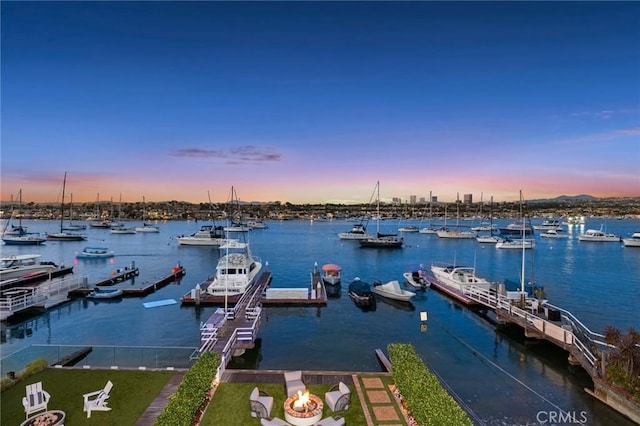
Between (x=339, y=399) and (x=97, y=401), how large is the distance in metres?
8.68

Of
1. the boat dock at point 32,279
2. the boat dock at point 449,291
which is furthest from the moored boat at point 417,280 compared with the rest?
the boat dock at point 32,279

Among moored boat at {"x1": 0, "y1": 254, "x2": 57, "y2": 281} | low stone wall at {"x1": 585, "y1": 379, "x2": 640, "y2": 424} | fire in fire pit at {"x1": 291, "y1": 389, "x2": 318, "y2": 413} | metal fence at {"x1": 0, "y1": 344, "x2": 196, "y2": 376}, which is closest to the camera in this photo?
fire in fire pit at {"x1": 291, "y1": 389, "x2": 318, "y2": 413}

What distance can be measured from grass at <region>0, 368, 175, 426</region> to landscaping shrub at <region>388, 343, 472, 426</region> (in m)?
9.46

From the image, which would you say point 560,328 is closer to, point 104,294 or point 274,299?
point 274,299

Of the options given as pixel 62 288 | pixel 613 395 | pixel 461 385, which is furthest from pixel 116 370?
pixel 62 288

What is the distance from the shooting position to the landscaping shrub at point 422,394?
10.9m

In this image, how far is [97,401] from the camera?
1377 cm

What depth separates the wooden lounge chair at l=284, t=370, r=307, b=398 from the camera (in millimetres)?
14484

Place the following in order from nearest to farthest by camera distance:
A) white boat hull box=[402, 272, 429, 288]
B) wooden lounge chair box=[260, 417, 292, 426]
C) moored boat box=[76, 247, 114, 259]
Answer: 1. wooden lounge chair box=[260, 417, 292, 426]
2. white boat hull box=[402, 272, 429, 288]
3. moored boat box=[76, 247, 114, 259]

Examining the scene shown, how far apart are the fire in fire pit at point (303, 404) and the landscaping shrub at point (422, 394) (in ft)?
10.9

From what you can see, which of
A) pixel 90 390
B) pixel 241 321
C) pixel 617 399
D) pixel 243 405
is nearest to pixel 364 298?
pixel 241 321

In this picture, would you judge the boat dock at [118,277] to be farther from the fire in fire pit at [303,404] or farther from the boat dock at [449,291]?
the fire in fire pit at [303,404]

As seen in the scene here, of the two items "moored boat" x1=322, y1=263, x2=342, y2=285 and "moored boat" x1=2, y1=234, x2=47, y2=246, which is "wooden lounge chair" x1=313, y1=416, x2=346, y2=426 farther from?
"moored boat" x1=2, y1=234, x2=47, y2=246

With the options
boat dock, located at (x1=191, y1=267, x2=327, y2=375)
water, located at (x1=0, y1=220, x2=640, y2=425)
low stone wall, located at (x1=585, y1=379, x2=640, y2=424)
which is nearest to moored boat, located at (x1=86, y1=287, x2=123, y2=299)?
water, located at (x1=0, y1=220, x2=640, y2=425)
